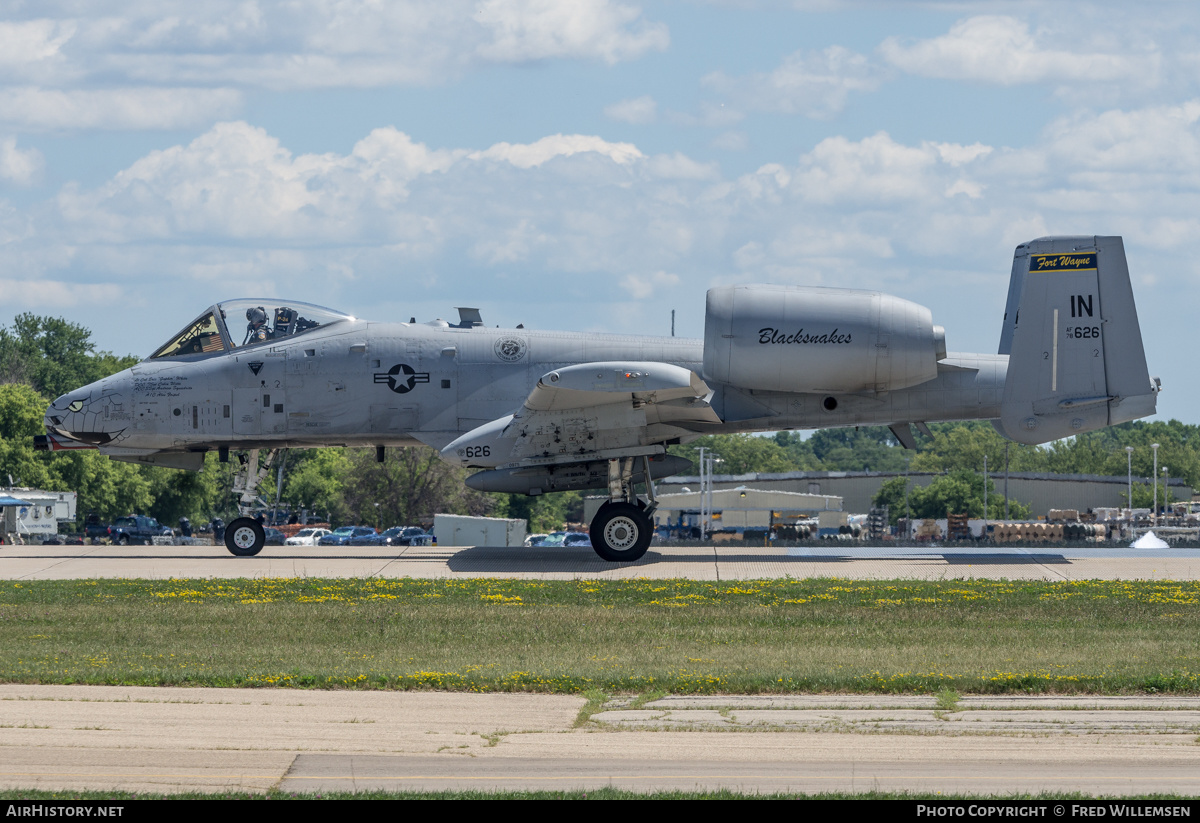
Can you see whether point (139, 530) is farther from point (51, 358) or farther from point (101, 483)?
point (51, 358)

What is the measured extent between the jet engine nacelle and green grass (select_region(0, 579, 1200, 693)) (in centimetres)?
387

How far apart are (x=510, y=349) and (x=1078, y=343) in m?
9.77

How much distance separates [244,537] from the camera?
2444 cm

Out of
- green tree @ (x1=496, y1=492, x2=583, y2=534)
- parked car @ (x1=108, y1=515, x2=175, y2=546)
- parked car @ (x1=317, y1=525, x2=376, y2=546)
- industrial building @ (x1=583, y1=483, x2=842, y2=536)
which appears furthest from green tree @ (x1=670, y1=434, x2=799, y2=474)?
parked car @ (x1=108, y1=515, x2=175, y2=546)

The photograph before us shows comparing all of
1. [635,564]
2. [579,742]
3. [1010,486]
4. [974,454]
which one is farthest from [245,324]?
[974,454]

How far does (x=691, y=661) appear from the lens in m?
12.6

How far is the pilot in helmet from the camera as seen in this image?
23672 mm

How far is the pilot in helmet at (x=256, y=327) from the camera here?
23.7 meters

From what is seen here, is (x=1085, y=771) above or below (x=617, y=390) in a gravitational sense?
below

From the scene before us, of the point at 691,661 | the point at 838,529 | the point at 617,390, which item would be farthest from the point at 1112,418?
the point at 838,529

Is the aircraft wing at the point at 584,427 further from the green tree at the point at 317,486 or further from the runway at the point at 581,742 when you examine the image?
the green tree at the point at 317,486

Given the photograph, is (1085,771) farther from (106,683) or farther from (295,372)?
(295,372)

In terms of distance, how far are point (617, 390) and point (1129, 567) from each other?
29.3 ft

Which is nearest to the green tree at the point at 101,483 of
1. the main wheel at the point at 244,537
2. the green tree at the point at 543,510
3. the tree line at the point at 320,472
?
the tree line at the point at 320,472
